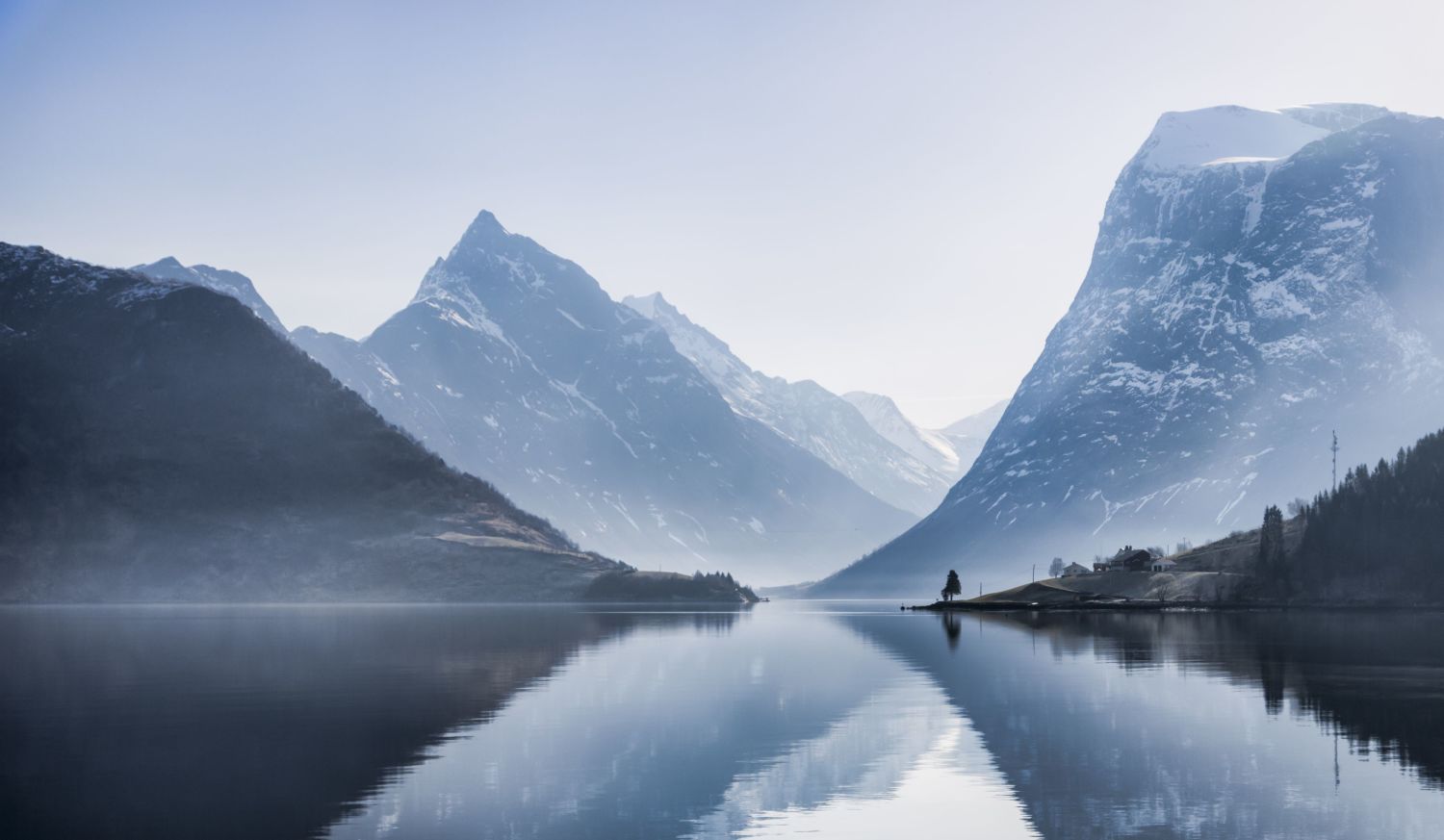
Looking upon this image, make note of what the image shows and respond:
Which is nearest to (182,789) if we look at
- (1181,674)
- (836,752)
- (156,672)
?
(836,752)

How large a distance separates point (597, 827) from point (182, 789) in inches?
806

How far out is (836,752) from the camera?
7694 cm

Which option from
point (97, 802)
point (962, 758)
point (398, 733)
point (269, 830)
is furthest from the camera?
point (398, 733)

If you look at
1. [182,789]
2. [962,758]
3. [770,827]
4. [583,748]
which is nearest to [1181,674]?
[962,758]

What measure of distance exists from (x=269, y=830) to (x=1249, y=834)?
38136 millimetres

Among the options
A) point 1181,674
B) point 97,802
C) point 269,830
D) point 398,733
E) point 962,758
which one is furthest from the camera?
point 1181,674

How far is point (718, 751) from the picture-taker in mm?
76875

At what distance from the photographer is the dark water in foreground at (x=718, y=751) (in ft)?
184

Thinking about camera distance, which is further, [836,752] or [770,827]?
[836,752]

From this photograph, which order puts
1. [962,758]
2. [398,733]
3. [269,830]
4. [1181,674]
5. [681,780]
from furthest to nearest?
[1181,674]
[398,733]
[962,758]
[681,780]
[269,830]

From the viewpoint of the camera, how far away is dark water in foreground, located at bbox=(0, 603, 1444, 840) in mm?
56219

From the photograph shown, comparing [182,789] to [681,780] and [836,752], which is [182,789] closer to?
[681,780]

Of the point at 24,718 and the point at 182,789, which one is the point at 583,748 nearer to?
the point at 182,789

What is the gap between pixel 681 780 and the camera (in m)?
66.1
